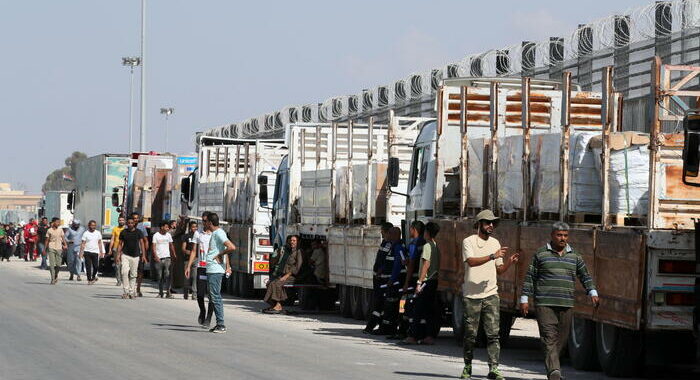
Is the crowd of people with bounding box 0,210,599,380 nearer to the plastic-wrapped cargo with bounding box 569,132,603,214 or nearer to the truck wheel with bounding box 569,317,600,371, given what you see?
the plastic-wrapped cargo with bounding box 569,132,603,214

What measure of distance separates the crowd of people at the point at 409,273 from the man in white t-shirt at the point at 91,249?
25 mm

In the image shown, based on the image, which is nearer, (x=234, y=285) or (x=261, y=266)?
(x=261, y=266)

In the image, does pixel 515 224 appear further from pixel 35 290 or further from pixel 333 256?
pixel 35 290

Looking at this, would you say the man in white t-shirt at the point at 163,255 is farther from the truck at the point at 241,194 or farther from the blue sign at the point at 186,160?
the blue sign at the point at 186,160

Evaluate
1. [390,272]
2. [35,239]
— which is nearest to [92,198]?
[35,239]

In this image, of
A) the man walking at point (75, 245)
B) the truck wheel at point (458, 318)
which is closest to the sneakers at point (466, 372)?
the truck wheel at point (458, 318)

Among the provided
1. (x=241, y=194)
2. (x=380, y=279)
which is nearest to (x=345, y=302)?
(x=380, y=279)

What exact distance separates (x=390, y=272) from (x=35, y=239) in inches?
1646

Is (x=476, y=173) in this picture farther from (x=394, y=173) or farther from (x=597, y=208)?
(x=597, y=208)

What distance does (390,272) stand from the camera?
22.8 m

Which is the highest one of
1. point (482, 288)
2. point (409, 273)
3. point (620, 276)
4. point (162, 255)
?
point (620, 276)

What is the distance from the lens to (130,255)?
31766 mm

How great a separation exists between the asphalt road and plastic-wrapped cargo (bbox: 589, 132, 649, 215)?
5.93ft

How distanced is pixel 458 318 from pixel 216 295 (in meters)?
3.32
